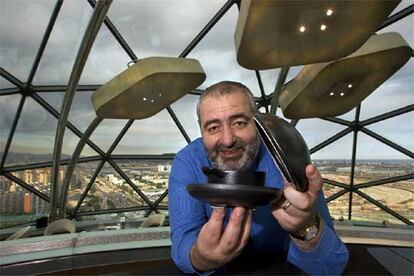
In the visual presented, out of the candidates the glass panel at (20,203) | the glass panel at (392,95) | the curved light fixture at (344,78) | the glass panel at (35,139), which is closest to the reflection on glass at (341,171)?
the glass panel at (392,95)

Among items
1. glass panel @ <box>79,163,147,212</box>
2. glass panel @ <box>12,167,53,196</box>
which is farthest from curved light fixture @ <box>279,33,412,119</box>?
glass panel @ <box>12,167,53,196</box>

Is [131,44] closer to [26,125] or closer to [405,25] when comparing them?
[26,125]

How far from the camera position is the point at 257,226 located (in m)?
2.45

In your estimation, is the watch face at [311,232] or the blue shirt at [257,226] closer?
the watch face at [311,232]

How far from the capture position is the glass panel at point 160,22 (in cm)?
1121

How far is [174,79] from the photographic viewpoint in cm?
983

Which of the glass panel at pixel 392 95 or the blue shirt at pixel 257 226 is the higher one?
the glass panel at pixel 392 95

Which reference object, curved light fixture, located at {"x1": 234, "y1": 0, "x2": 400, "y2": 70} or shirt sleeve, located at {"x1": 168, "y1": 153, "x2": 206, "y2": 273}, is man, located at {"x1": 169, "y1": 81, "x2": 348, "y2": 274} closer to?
shirt sleeve, located at {"x1": 168, "y1": 153, "x2": 206, "y2": 273}

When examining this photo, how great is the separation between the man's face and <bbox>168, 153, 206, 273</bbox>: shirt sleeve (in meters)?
0.35

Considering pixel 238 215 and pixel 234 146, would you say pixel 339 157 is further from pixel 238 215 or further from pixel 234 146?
pixel 238 215

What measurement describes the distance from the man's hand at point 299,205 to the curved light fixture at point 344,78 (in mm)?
8000

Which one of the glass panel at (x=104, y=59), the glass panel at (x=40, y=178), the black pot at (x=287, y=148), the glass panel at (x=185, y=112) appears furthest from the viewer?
the glass panel at (x=40, y=178)

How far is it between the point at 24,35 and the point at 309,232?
38.1 feet

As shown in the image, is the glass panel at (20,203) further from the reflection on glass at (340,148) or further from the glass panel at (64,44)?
the reflection on glass at (340,148)
